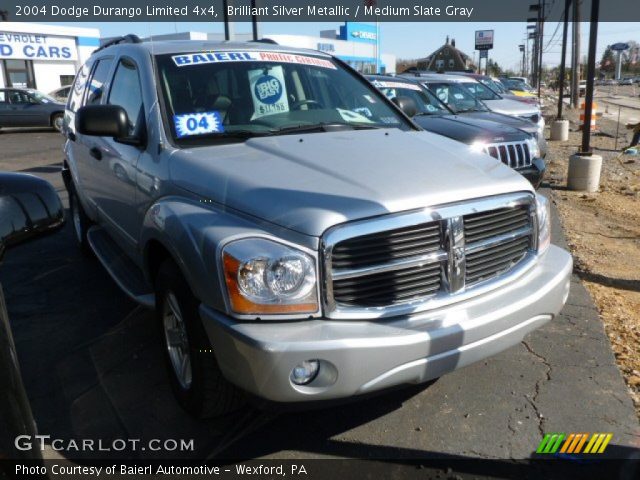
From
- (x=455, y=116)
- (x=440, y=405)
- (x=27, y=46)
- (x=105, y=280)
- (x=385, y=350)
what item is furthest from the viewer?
(x=27, y=46)

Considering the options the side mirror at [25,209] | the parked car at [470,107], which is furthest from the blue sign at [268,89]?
the parked car at [470,107]

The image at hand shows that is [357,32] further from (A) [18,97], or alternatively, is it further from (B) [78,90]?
(B) [78,90]

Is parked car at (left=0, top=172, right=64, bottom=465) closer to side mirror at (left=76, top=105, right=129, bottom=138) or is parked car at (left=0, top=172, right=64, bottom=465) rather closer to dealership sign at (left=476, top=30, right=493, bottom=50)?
side mirror at (left=76, top=105, right=129, bottom=138)

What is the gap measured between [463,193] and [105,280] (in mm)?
3617

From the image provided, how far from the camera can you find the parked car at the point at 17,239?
Result: 143cm

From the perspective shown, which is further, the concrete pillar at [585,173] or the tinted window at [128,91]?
the concrete pillar at [585,173]

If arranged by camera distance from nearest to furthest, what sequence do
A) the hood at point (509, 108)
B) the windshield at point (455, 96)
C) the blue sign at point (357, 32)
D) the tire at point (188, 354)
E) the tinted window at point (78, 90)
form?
the tire at point (188, 354) < the tinted window at point (78, 90) < the windshield at point (455, 96) < the hood at point (509, 108) < the blue sign at point (357, 32)

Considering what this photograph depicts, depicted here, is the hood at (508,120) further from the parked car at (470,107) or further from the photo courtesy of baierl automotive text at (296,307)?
the photo courtesy of baierl automotive text at (296,307)

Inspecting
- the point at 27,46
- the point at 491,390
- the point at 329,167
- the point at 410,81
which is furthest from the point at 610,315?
the point at 27,46

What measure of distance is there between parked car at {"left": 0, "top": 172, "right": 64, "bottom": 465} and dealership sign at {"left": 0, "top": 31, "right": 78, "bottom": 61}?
3185cm

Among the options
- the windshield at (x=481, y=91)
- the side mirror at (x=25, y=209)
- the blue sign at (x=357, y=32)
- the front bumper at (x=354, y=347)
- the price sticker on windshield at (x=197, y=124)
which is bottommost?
the front bumper at (x=354, y=347)

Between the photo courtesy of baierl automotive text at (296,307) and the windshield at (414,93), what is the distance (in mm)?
4083

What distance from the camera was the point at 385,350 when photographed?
237cm

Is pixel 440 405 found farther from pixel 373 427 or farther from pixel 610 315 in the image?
pixel 610 315
